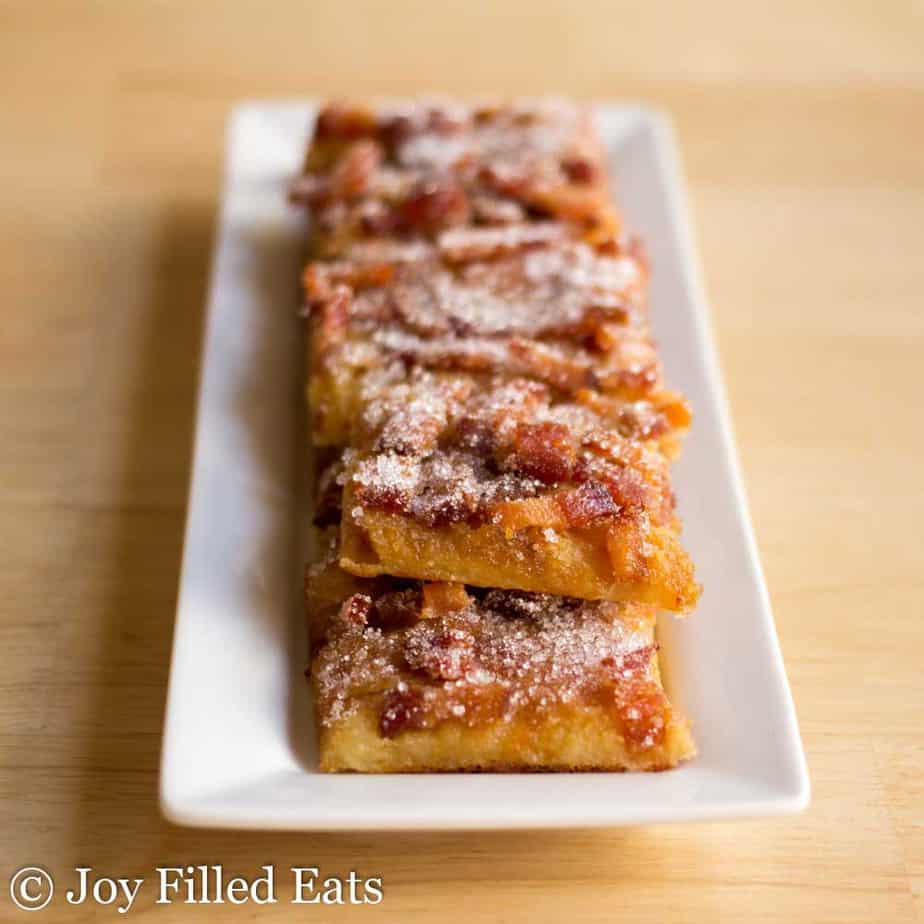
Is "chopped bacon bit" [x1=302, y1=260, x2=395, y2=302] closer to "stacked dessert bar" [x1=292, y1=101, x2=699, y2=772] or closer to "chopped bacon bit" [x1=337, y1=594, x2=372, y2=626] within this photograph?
"stacked dessert bar" [x1=292, y1=101, x2=699, y2=772]

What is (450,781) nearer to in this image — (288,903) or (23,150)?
(288,903)

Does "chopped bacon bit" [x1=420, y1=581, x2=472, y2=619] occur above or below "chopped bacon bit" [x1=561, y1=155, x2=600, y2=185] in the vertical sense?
below

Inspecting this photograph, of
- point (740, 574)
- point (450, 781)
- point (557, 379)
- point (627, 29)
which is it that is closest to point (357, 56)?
point (627, 29)

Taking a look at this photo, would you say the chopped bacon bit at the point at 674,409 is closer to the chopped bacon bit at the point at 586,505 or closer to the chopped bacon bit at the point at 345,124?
the chopped bacon bit at the point at 586,505

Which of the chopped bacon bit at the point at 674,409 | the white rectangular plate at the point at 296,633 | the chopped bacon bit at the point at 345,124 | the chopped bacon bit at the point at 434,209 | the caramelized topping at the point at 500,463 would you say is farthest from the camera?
the chopped bacon bit at the point at 345,124

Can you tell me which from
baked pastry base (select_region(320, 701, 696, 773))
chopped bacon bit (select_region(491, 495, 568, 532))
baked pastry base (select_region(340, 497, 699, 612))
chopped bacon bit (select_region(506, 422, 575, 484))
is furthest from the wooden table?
chopped bacon bit (select_region(506, 422, 575, 484))

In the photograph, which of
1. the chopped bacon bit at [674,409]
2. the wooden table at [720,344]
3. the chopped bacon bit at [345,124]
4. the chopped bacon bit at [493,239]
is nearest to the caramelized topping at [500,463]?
the chopped bacon bit at [674,409]
